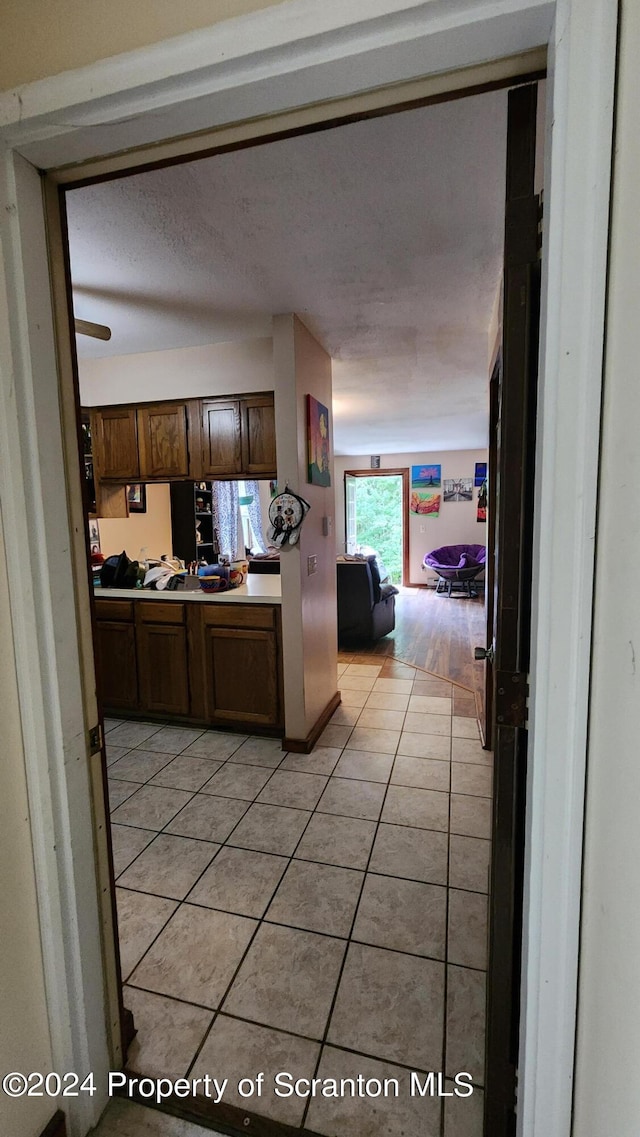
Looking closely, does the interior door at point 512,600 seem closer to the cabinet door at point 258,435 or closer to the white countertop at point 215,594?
the white countertop at point 215,594

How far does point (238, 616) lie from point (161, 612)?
0.53 metres

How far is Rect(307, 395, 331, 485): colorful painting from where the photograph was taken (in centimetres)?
277

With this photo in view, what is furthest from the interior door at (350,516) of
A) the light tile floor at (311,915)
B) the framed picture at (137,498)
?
the light tile floor at (311,915)

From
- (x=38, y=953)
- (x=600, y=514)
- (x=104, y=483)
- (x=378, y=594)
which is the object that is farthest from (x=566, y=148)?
(x=378, y=594)

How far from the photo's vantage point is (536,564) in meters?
0.78

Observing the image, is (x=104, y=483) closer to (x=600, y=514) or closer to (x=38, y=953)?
(x=38, y=953)

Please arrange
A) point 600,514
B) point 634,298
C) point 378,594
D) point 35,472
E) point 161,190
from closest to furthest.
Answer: point 634,298
point 600,514
point 35,472
point 161,190
point 378,594

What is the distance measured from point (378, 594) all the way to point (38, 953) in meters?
4.14

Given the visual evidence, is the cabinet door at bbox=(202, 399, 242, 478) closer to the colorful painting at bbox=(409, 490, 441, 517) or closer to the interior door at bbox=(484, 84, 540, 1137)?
the interior door at bbox=(484, 84, 540, 1137)

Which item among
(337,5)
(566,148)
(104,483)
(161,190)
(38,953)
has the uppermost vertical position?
(161,190)

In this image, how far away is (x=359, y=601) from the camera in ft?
15.7

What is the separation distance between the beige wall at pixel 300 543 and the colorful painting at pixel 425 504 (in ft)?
18.8

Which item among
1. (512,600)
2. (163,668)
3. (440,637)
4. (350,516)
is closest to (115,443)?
(163,668)

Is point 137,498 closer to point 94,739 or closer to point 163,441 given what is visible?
point 163,441
